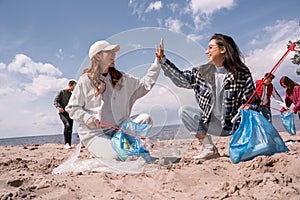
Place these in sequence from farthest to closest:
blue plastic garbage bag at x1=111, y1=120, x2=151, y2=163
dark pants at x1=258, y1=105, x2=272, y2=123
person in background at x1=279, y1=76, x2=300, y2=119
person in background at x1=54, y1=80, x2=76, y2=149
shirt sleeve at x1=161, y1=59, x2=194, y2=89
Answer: person in background at x1=54, y1=80, x2=76, y2=149
person in background at x1=279, y1=76, x2=300, y2=119
dark pants at x1=258, y1=105, x2=272, y2=123
shirt sleeve at x1=161, y1=59, x2=194, y2=89
blue plastic garbage bag at x1=111, y1=120, x2=151, y2=163

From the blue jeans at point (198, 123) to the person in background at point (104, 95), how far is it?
1.24ft

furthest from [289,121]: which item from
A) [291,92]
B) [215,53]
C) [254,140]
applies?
[254,140]

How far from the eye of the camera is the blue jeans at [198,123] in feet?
9.07

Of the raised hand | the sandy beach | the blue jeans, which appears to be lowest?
the sandy beach

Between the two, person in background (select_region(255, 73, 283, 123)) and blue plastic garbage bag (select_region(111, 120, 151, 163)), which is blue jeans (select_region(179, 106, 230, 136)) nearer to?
blue plastic garbage bag (select_region(111, 120, 151, 163))

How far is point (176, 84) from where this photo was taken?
113 inches

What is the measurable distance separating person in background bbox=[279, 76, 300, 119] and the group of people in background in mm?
2306

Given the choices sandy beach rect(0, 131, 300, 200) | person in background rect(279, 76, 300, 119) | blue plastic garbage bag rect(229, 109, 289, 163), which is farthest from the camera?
person in background rect(279, 76, 300, 119)

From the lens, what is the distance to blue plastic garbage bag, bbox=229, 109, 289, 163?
2.19 m

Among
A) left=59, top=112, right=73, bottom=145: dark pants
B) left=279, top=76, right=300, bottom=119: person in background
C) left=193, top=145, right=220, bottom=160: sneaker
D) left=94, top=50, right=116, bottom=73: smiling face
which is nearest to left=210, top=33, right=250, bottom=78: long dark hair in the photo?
left=193, top=145, right=220, bottom=160: sneaker

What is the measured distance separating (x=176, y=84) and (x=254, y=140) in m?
0.97

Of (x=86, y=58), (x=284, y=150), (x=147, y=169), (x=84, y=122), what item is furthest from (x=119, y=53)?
(x=284, y=150)

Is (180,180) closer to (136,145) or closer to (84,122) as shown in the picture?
(136,145)

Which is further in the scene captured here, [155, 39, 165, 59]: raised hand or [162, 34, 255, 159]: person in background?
[155, 39, 165, 59]: raised hand
